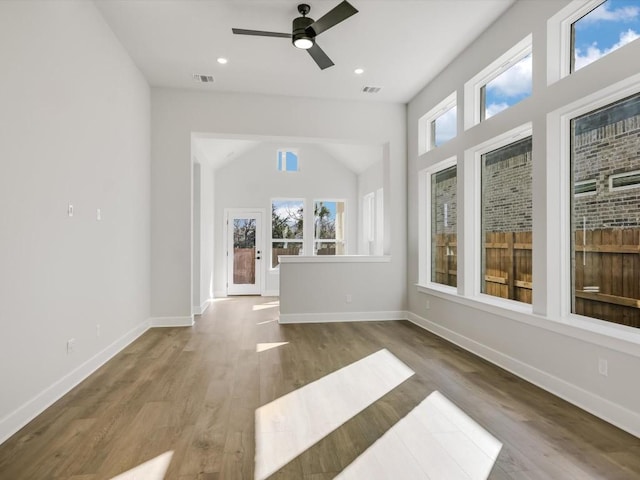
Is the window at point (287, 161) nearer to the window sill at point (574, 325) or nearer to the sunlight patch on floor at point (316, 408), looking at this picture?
the window sill at point (574, 325)

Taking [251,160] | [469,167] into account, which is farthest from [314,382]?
A: [251,160]

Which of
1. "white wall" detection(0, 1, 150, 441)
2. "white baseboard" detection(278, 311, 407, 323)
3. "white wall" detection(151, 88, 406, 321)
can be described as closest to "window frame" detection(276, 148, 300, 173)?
"white wall" detection(151, 88, 406, 321)

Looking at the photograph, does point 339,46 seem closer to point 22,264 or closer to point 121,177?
point 121,177

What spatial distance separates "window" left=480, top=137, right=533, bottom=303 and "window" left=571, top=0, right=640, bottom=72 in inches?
29.6

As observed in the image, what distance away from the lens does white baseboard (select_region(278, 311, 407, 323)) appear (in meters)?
5.58

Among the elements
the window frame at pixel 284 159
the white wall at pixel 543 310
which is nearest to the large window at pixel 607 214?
the white wall at pixel 543 310

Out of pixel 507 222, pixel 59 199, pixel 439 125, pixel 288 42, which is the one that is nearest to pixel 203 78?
pixel 288 42

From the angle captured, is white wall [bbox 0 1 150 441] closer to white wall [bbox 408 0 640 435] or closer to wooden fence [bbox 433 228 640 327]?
white wall [bbox 408 0 640 435]

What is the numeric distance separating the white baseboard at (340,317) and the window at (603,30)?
3836 mm

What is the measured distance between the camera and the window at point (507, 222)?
11.3 feet

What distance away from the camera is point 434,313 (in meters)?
4.95

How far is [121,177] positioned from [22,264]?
199 cm

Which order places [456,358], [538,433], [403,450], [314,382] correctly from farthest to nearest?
[456,358] < [314,382] < [538,433] < [403,450]

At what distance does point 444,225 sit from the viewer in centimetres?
498
